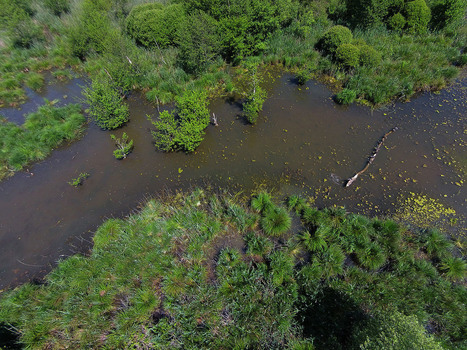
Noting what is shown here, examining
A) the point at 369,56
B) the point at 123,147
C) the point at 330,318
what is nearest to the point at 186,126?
the point at 123,147

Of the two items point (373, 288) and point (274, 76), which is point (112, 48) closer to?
point (274, 76)

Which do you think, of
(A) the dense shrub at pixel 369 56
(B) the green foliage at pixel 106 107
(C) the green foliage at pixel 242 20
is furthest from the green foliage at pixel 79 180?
(A) the dense shrub at pixel 369 56

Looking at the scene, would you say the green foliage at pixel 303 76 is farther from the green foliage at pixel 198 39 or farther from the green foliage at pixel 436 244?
the green foliage at pixel 436 244

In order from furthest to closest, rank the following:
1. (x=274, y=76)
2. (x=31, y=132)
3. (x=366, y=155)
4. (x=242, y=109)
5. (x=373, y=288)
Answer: (x=274, y=76)
(x=242, y=109)
(x=31, y=132)
(x=366, y=155)
(x=373, y=288)

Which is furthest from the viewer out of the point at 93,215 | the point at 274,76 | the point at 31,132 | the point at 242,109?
the point at 274,76

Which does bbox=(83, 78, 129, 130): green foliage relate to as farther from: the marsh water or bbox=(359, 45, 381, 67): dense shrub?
bbox=(359, 45, 381, 67): dense shrub

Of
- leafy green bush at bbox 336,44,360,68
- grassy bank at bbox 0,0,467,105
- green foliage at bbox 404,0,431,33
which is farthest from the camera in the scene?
green foliage at bbox 404,0,431,33

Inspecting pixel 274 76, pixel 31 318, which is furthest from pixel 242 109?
pixel 31 318

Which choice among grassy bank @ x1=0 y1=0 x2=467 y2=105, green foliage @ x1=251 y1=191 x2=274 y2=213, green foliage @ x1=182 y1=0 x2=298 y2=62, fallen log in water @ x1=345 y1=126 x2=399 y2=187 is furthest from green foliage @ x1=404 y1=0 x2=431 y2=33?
green foliage @ x1=251 y1=191 x2=274 y2=213
